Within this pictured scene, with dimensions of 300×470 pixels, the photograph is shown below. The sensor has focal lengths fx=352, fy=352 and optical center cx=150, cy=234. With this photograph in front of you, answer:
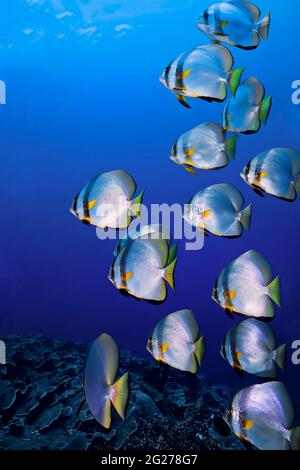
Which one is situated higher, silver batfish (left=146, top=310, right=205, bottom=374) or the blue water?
silver batfish (left=146, top=310, right=205, bottom=374)

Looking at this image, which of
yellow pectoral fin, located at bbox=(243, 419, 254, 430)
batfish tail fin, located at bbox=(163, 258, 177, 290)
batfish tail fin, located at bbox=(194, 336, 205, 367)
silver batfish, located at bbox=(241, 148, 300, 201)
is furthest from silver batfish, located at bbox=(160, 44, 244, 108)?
yellow pectoral fin, located at bbox=(243, 419, 254, 430)

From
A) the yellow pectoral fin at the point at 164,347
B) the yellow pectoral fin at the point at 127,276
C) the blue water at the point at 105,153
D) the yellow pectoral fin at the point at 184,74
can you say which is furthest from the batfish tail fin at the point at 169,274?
the blue water at the point at 105,153

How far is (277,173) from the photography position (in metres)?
2.56

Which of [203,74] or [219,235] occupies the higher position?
[203,74]

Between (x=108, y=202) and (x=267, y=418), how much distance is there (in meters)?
1.77

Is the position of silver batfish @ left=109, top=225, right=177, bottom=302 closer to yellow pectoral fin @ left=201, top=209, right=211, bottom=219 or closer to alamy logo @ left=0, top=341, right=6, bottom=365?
yellow pectoral fin @ left=201, top=209, right=211, bottom=219

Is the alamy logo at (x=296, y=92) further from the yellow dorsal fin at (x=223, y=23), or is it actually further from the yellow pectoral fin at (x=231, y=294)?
the yellow pectoral fin at (x=231, y=294)

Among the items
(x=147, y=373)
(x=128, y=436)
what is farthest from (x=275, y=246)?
(x=128, y=436)

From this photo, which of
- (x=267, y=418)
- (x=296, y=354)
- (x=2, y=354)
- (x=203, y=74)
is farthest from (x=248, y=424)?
(x=296, y=354)

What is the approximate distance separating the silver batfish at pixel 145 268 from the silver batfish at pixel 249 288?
1.56 feet

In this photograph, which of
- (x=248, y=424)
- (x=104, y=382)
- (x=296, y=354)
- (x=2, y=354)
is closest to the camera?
(x=104, y=382)

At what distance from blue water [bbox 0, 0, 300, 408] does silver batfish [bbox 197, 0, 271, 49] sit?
18.8 metres

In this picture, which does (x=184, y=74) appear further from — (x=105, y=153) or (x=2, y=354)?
(x=105, y=153)

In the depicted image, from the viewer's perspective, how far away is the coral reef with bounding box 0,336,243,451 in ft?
14.1
